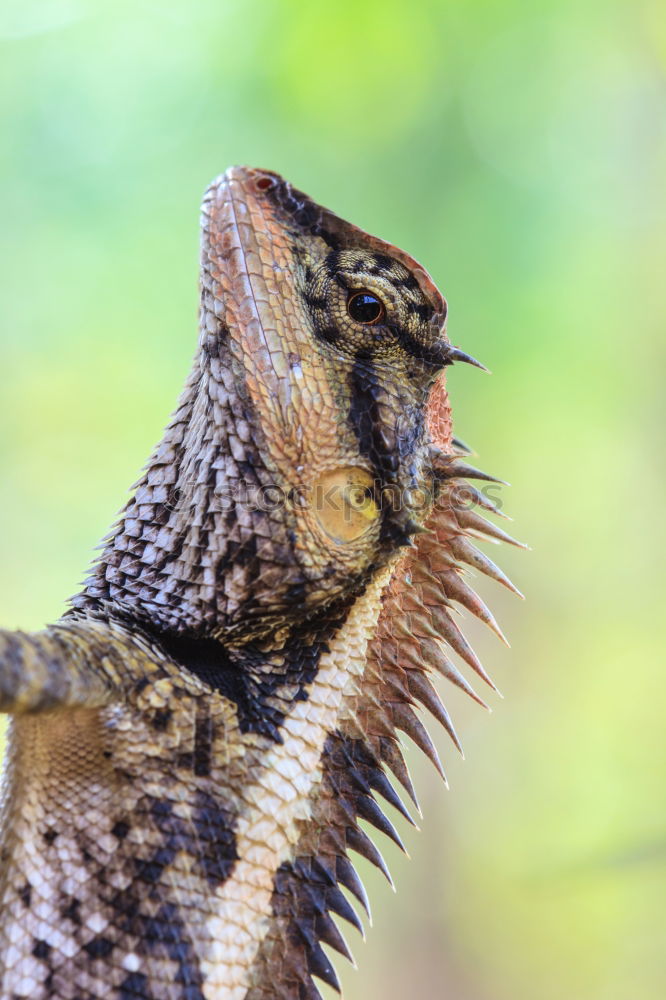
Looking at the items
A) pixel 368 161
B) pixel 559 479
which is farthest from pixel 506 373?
pixel 368 161

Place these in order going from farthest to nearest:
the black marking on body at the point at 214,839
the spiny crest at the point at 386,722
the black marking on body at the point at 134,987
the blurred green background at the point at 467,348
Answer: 1. the blurred green background at the point at 467,348
2. the spiny crest at the point at 386,722
3. the black marking on body at the point at 214,839
4. the black marking on body at the point at 134,987

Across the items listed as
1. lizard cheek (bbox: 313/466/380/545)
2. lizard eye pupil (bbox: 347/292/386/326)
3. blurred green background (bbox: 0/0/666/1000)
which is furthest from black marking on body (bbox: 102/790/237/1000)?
blurred green background (bbox: 0/0/666/1000)

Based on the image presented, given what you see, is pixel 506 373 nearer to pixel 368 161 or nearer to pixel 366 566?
pixel 368 161

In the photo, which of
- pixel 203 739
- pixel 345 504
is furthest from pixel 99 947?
pixel 345 504

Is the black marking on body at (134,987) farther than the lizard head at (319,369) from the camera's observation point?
No

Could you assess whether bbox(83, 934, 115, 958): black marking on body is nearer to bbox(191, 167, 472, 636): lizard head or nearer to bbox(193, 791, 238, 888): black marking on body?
bbox(193, 791, 238, 888): black marking on body

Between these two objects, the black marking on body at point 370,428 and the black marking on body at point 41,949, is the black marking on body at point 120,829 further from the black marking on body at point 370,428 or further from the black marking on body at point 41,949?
the black marking on body at point 370,428

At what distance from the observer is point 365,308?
2.22 m

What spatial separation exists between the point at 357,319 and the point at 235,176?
45cm

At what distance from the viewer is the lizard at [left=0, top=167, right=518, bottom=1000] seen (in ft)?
5.84

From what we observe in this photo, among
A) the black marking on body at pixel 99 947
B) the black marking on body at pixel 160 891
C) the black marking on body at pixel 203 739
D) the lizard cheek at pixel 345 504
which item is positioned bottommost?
the black marking on body at pixel 99 947

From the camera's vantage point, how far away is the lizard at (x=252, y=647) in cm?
178

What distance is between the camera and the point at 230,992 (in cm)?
185

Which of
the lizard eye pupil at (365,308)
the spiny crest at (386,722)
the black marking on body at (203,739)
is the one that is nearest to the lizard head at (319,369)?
the lizard eye pupil at (365,308)
